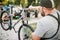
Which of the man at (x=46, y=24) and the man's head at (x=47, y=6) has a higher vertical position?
the man's head at (x=47, y=6)

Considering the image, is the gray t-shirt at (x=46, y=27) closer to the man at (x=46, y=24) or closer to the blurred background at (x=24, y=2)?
the man at (x=46, y=24)

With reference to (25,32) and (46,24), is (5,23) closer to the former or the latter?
(25,32)

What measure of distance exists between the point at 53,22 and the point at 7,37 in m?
0.65

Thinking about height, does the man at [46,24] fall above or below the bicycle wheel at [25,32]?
above

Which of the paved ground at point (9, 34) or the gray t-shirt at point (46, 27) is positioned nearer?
the gray t-shirt at point (46, 27)

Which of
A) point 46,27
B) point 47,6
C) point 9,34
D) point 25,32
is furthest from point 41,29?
point 9,34

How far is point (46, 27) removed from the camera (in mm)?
1480

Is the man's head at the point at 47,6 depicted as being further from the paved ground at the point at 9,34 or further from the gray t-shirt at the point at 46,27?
the paved ground at the point at 9,34

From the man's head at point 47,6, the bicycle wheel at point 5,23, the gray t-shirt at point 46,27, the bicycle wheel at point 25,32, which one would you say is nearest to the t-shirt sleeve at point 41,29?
the gray t-shirt at point 46,27

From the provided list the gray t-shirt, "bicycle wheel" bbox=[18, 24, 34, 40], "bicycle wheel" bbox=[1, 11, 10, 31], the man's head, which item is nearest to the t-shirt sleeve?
the gray t-shirt

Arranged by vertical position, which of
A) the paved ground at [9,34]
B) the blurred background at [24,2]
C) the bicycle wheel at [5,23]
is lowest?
the paved ground at [9,34]

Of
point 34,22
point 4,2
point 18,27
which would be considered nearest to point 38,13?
point 34,22

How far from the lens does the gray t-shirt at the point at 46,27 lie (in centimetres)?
147

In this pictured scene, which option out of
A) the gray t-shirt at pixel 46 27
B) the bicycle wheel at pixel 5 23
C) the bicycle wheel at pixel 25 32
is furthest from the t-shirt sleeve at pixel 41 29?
the bicycle wheel at pixel 5 23
